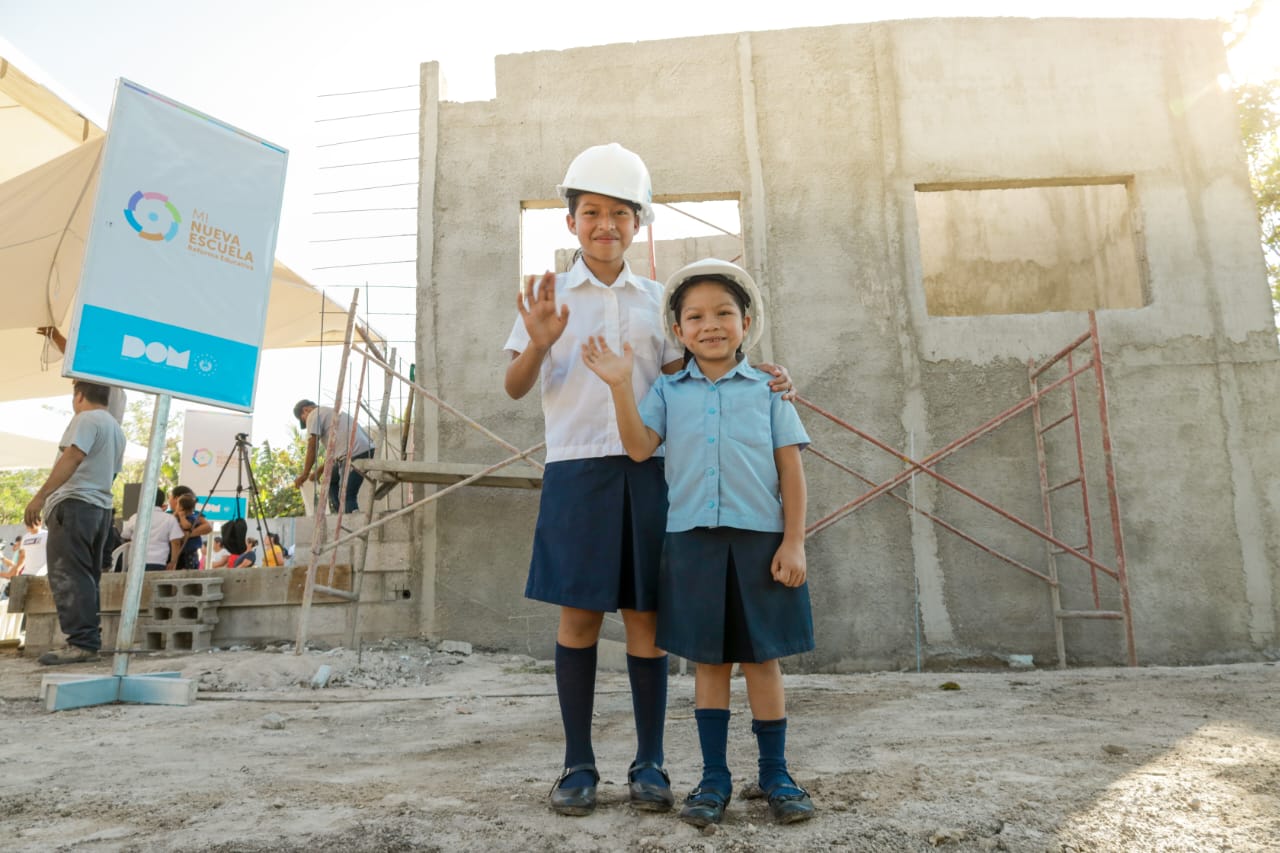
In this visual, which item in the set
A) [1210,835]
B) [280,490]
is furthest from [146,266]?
[280,490]

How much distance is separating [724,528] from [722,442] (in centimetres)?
21

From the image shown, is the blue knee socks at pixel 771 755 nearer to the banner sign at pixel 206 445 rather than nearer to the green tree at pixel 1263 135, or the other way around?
the banner sign at pixel 206 445

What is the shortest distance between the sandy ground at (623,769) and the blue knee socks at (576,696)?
Answer: 0.48 feet

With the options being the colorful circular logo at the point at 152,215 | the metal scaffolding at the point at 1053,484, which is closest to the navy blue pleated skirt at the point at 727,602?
the colorful circular logo at the point at 152,215

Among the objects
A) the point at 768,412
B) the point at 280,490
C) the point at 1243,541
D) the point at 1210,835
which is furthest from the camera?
the point at 280,490

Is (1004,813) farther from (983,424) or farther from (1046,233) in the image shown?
(1046,233)

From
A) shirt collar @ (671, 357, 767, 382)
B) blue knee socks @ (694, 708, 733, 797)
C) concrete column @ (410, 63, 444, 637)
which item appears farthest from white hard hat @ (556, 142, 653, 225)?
concrete column @ (410, 63, 444, 637)

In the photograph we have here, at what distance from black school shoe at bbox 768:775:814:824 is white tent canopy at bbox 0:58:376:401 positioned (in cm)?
492

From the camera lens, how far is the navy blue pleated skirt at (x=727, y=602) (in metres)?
2.04

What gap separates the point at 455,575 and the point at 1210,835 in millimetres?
4975

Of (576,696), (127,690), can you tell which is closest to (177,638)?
(127,690)

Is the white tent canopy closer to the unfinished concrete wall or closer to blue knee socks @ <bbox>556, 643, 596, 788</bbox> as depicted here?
the unfinished concrete wall

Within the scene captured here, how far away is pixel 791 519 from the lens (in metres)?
2.12

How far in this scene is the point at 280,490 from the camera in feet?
85.1
